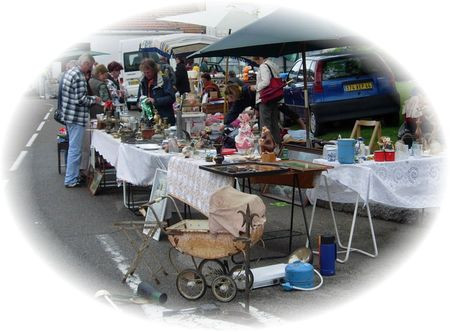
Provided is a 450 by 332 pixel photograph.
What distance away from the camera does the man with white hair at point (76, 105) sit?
1075cm

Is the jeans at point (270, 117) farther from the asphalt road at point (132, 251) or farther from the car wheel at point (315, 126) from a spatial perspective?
the car wheel at point (315, 126)

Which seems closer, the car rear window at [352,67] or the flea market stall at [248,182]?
the flea market stall at [248,182]

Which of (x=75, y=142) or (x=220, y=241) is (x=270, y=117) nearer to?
(x=75, y=142)

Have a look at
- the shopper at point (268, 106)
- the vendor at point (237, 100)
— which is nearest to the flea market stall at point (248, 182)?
the shopper at point (268, 106)

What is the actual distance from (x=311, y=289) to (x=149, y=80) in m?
6.04

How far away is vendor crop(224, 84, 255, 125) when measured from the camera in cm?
1205

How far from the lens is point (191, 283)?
5.77 meters

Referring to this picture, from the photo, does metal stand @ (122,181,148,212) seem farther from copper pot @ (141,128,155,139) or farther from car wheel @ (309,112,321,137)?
car wheel @ (309,112,321,137)

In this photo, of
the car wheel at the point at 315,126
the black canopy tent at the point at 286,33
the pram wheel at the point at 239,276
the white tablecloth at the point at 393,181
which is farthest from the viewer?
the car wheel at the point at 315,126

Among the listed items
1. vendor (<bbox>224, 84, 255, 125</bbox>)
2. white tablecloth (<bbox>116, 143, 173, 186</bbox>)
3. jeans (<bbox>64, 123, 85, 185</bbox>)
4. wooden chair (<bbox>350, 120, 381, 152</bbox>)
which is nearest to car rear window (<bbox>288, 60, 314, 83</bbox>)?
vendor (<bbox>224, 84, 255, 125</bbox>)

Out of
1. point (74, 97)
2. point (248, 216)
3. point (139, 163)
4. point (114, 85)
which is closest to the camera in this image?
point (248, 216)

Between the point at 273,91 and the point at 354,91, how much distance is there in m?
4.19

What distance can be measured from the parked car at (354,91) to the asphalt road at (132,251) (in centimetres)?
529

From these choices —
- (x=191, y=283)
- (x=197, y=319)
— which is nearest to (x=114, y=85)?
(x=191, y=283)
